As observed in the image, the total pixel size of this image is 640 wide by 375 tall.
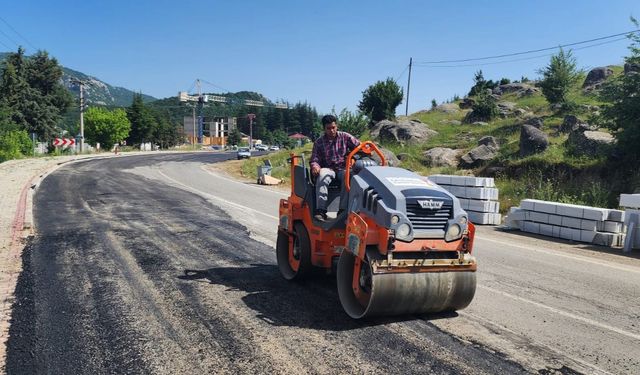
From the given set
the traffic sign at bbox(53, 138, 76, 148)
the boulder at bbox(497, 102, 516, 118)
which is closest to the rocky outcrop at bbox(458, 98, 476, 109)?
A: the boulder at bbox(497, 102, 516, 118)

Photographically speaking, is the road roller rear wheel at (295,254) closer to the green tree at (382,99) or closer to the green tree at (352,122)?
the green tree at (352,122)

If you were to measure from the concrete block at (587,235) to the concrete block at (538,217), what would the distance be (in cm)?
92

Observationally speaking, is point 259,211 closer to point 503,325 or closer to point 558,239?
point 558,239

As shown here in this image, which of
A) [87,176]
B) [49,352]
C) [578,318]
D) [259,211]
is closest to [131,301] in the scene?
[49,352]

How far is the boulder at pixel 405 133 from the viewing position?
3002cm

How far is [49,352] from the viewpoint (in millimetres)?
4176

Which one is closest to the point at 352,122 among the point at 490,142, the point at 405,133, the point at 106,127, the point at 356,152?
the point at 405,133

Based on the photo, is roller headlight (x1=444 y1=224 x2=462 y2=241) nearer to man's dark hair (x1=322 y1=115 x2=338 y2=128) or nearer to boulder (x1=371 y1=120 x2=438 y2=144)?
man's dark hair (x1=322 y1=115 x2=338 y2=128)

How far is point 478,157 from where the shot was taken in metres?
21.5

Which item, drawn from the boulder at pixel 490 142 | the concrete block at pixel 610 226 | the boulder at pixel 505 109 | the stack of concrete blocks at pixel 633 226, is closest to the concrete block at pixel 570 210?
the concrete block at pixel 610 226

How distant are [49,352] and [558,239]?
973 centimetres

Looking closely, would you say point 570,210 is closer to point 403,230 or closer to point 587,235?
point 587,235

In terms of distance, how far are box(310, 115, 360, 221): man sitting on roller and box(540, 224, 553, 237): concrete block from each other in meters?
6.74

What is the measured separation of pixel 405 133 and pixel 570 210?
20469mm
